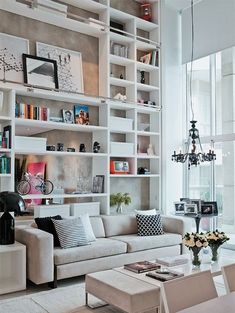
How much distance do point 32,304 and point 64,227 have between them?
1.10 metres

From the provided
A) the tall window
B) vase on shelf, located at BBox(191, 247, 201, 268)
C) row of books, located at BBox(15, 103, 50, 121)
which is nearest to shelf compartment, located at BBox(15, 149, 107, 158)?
row of books, located at BBox(15, 103, 50, 121)

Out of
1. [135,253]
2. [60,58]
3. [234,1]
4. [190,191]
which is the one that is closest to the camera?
[135,253]

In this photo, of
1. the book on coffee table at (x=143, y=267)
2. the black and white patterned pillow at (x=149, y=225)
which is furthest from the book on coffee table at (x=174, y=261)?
Answer: the black and white patterned pillow at (x=149, y=225)

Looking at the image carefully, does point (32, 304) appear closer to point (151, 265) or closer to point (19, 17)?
point (151, 265)

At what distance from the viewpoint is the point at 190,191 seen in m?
7.45

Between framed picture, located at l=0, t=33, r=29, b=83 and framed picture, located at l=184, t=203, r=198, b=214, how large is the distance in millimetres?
3416

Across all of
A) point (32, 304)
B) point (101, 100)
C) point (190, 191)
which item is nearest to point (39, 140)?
point (101, 100)

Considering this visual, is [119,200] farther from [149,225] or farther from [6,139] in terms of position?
[6,139]

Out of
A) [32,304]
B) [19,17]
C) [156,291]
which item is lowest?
[32,304]

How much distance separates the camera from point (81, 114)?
19.8 ft

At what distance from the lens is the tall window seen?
22.0 ft

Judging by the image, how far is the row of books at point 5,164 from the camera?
4906mm

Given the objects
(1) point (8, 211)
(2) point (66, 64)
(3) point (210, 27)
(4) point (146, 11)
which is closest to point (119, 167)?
(2) point (66, 64)

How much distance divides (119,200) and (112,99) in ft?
5.92
